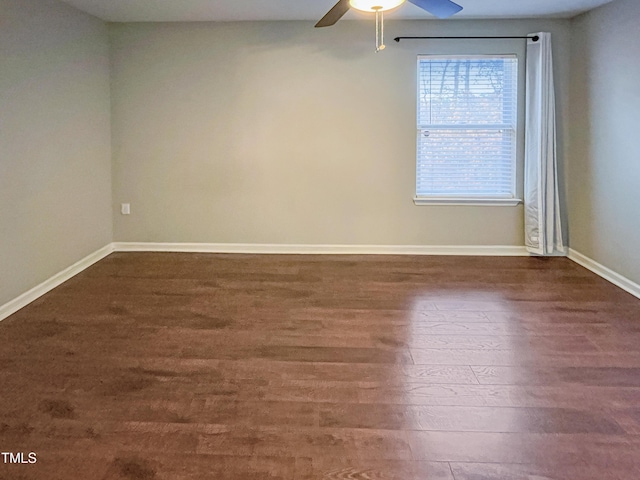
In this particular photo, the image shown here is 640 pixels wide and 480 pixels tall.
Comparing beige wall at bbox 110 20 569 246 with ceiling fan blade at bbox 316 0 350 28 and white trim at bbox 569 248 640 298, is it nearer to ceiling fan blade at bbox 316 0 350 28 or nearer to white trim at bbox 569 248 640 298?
white trim at bbox 569 248 640 298

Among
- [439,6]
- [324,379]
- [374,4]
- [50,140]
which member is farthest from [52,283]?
[439,6]

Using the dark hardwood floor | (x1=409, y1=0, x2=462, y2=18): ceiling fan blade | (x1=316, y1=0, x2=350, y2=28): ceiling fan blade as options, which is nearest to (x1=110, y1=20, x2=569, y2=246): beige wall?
the dark hardwood floor

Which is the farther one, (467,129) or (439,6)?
(467,129)

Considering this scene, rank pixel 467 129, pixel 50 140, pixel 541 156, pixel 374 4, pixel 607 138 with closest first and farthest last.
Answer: pixel 374 4, pixel 50 140, pixel 607 138, pixel 541 156, pixel 467 129

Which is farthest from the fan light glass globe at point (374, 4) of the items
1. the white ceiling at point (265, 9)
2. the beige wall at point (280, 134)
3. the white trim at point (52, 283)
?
the white trim at point (52, 283)

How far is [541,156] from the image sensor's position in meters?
5.09

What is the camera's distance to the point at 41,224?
409 cm

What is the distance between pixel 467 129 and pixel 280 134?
6.25 ft

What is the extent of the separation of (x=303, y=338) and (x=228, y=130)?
9.46 ft

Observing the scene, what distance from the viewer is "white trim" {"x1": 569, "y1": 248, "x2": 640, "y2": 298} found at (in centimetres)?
417

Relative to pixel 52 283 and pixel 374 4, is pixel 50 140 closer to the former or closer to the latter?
pixel 52 283

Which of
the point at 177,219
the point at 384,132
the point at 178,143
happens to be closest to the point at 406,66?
the point at 384,132

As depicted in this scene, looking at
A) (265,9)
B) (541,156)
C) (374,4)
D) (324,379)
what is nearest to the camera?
(324,379)

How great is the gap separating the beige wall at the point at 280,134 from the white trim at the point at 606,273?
601mm
